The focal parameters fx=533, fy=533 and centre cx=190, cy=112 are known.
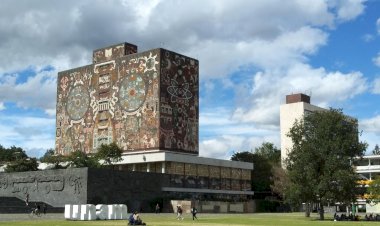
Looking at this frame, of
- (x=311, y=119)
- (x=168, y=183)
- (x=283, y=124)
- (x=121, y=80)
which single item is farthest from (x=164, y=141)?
(x=283, y=124)

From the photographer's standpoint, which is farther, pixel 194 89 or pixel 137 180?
pixel 194 89

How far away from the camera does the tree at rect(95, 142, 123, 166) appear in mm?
88438

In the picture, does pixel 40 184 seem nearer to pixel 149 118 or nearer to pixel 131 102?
pixel 149 118

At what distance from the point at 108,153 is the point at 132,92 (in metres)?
13.5

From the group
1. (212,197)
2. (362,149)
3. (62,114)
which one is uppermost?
(62,114)

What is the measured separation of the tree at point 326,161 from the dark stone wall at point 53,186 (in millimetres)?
30504

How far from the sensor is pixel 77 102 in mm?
106625

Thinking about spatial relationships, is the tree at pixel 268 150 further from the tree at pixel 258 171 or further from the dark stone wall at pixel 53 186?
the dark stone wall at pixel 53 186

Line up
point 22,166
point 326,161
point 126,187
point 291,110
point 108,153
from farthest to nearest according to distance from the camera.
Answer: point 291,110
point 22,166
point 108,153
point 126,187
point 326,161

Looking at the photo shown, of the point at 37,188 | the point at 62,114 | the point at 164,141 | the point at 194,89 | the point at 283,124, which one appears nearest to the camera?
the point at 37,188

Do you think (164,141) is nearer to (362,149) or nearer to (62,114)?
(62,114)

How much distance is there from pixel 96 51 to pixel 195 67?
20260 mm

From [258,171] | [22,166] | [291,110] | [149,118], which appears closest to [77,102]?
[22,166]

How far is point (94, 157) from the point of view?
90.5 m
